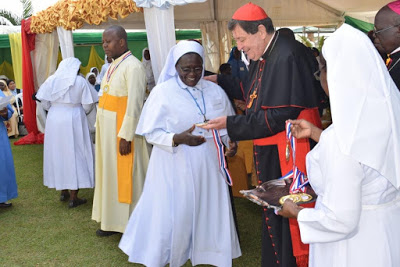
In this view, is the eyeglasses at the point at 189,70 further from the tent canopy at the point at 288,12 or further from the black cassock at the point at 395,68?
the tent canopy at the point at 288,12

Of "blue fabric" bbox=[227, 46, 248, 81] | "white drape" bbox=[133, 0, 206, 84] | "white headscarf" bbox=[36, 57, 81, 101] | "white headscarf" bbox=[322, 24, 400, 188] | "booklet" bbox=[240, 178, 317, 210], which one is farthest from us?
"blue fabric" bbox=[227, 46, 248, 81]

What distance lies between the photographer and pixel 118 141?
17.0ft

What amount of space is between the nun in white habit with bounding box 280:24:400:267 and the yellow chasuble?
3.25 metres

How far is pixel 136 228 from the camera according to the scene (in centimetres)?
424

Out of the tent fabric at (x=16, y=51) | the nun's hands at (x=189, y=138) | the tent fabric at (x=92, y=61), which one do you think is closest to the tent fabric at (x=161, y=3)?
the nun's hands at (x=189, y=138)

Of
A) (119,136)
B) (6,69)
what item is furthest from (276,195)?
(6,69)

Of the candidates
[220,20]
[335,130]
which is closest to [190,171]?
[335,130]

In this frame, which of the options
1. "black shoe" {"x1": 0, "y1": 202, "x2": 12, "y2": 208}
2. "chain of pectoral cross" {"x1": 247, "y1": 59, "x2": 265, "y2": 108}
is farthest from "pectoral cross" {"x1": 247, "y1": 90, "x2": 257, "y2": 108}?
"black shoe" {"x1": 0, "y1": 202, "x2": 12, "y2": 208}

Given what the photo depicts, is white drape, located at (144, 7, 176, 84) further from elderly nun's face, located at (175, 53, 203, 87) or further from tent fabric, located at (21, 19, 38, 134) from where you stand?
tent fabric, located at (21, 19, 38, 134)

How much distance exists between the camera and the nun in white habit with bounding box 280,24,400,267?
1762mm

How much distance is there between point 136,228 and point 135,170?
1.05 metres

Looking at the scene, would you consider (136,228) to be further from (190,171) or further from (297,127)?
(297,127)

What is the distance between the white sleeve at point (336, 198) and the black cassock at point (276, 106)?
53.3 inches

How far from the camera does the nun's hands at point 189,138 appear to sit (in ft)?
12.6
